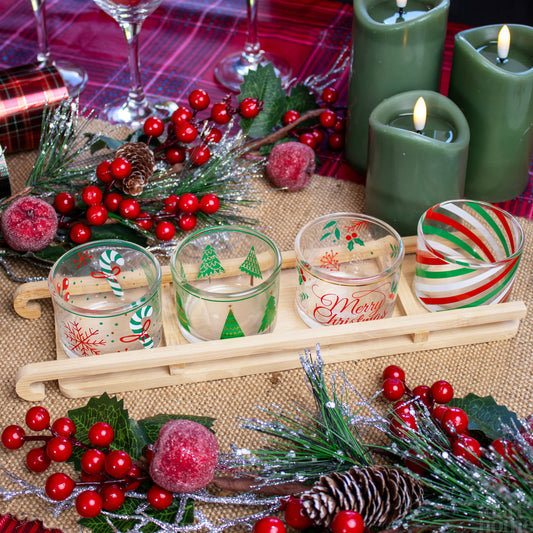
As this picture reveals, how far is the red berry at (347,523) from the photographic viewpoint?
18.3 inches

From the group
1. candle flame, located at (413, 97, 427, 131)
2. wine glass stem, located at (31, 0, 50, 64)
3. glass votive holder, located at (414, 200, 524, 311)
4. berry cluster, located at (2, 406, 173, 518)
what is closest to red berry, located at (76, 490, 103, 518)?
berry cluster, located at (2, 406, 173, 518)

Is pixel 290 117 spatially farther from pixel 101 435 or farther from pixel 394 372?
pixel 101 435

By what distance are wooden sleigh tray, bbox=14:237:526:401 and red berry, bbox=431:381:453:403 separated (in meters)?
0.07

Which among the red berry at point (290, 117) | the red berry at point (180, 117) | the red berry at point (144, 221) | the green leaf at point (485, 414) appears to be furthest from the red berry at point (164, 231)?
the green leaf at point (485, 414)

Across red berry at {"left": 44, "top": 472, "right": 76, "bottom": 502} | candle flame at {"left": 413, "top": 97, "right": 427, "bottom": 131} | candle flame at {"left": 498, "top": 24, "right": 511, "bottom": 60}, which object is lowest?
red berry at {"left": 44, "top": 472, "right": 76, "bottom": 502}

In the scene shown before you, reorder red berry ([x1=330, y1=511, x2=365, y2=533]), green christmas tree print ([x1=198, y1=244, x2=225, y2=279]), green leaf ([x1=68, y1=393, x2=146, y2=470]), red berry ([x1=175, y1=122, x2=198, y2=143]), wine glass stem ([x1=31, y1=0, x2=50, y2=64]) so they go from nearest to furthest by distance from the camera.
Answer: red berry ([x1=330, y1=511, x2=365, y2=533]) → green leaf ([x1=68, y1=393, x2=146, y2=470]) → green christmas tree print ([x1=198, y1=244, x2=225, y2=279]) → red berry ([x1=175, y1=122, x2=198, y2=143]) → wine glass stem ([x1=31, y1=0, x2=50, y2=64])

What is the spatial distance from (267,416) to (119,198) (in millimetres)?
276

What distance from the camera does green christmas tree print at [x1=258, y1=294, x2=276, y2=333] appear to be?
0.63 meters

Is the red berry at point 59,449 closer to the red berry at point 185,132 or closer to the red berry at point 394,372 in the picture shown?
the red berry at point 394,372

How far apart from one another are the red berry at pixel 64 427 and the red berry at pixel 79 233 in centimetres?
23

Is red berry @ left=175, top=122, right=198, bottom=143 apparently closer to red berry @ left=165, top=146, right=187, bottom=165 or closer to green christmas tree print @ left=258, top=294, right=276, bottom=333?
red berry @ left=165, top=146, right=187, bottom=165

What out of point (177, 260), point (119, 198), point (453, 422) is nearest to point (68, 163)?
point (119, 198)

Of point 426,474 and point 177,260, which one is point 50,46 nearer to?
point 177,260

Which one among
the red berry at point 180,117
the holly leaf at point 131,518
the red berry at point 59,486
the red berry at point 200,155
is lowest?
the holly leaf at point 131,518
